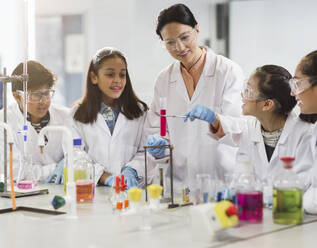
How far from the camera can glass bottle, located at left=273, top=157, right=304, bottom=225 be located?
1546 mm

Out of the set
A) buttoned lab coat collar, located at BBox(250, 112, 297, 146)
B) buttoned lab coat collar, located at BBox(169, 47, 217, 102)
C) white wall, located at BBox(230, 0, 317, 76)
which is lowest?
buttoned lab coat collar, located at BBox(250, 112, 297, 146)

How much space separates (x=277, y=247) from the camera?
4.33 feet

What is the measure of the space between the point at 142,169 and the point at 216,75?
65cm

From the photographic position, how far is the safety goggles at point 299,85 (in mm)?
1890

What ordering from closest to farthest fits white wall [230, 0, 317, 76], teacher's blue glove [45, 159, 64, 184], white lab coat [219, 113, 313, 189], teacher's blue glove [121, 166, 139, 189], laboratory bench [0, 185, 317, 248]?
laboratory bench [0, 185, 317, 248]
white lab coat [219, 113, 313, 189]
teacher's blue glove [121, 166, 139, 189]
teacher's blue glove [45, 159, 64, 184]
white wall [230, 0, 317, 76]

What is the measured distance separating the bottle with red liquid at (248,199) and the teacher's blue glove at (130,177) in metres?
0.84

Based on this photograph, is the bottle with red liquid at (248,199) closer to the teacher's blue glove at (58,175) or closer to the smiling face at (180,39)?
the smiling face at (180,39)

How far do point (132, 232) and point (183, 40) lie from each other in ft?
4.08

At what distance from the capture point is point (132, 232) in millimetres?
1517

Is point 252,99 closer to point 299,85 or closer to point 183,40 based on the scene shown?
point 299,85

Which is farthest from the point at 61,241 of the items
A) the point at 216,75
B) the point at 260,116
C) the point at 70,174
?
the point at 216,75

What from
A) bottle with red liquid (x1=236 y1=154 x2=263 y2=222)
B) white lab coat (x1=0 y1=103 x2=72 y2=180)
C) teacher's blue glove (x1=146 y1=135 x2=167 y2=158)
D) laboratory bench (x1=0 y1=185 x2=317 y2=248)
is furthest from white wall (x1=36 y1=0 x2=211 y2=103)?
bottle with red liquid (x1=236 y1=154 x2=263 y2=222)

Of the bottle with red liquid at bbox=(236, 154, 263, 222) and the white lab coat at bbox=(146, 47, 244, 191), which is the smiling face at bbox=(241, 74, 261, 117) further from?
the bottle with red liquid at bbox=(236, 154, 263, 222)

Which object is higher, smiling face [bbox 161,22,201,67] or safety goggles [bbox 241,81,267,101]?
smiling face [bbox 161,22,201,67]
